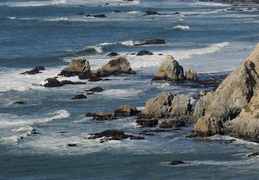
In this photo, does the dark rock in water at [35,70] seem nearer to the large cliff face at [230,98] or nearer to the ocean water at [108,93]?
the ocean water at [108,93]

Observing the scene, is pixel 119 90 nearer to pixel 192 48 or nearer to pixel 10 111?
pixel 10 111

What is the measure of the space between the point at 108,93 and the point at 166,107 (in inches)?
428

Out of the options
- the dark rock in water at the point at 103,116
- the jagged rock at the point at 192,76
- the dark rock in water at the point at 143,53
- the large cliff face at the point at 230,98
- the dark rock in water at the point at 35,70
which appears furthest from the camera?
the dark rock in water at the point at 143,53

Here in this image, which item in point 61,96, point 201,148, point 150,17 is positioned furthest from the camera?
point 150,17

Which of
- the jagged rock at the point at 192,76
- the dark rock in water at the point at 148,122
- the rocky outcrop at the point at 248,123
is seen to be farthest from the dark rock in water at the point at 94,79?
the rocky outcrop at the point at 248,123

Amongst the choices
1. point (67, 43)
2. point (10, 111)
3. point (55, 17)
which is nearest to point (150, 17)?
point (55, 17)

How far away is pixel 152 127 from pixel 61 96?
13.3m

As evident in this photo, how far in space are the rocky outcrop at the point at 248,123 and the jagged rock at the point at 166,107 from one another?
4.93 m

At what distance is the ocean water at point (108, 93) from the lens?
35406 mm

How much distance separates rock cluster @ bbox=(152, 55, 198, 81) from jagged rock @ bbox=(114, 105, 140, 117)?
1338 centimetres

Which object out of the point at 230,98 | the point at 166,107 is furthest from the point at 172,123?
the point at 230,98

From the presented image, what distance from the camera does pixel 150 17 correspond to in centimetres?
11806

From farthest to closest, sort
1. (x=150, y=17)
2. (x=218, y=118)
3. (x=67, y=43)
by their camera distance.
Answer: (x=150, y=17)
(x=67, y=43)
(x=218, y=118)

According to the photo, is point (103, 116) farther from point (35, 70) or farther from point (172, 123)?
point (35, 70)
